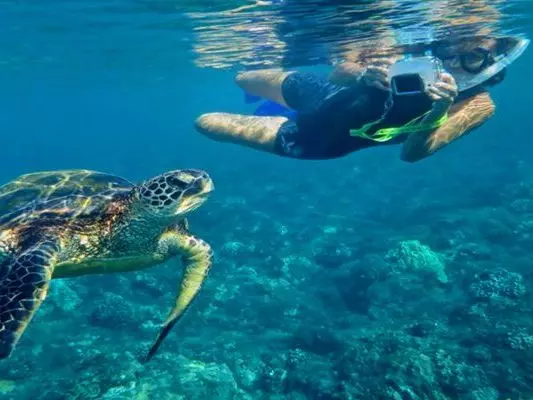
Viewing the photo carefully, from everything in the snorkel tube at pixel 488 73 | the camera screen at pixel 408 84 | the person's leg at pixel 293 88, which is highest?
the camera screen at pixel 408 84

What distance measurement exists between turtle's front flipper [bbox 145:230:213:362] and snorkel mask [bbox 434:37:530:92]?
390 cm

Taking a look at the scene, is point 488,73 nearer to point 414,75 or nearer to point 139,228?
point 414,75

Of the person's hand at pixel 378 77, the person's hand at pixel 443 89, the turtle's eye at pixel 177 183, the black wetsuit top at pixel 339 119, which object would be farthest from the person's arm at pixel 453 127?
the turtle's eye at pixel 177 183

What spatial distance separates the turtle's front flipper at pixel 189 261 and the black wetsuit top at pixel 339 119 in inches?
86.3

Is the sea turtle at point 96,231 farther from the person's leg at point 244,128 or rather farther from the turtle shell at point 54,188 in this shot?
the person's leg at point 244,128

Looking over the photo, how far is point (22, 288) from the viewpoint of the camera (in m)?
3.87

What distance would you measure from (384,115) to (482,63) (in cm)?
180

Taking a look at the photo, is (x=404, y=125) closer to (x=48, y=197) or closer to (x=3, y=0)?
(x=48, y=197)

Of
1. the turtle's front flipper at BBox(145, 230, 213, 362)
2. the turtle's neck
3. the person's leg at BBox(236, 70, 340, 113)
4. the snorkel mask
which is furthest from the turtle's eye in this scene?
the snorkel mask

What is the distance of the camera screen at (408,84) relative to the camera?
15.3ft

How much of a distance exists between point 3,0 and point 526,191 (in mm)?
21245

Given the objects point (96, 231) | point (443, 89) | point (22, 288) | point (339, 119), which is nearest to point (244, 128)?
point (339, 119)

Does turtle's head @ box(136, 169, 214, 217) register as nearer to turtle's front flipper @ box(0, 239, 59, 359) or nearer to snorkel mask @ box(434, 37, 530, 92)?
turtle's front flipper @ box(0, 239, 59, 359)

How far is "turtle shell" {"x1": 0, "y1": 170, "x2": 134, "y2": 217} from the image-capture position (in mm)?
5535
